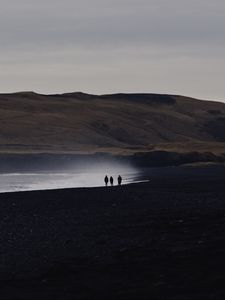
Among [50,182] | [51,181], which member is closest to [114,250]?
[50,182]

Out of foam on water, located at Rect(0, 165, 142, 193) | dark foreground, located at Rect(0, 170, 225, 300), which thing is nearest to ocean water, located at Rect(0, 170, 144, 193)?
foam on water, located at Rect(0, 165, 142, 193)

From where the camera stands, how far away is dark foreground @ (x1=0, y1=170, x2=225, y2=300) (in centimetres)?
2142

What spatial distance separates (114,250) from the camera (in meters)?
28.7

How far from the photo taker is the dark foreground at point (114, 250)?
21.4 meters

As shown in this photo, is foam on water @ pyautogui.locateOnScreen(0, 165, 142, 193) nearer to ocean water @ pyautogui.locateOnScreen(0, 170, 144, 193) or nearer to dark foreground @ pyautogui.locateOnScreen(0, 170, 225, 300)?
ocean water @ pyautogui.locateOnScreen(0, 170, 144, 193)

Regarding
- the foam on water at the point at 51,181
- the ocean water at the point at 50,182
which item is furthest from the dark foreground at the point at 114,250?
the foam on water at the point at 51,181

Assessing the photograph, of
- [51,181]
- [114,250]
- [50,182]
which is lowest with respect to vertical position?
[114,250]

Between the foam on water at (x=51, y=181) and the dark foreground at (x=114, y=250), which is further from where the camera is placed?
the foam on water at (x=51, y=181)

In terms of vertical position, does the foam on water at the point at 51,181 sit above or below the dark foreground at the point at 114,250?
above

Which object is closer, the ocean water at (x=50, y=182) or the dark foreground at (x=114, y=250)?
the dark foreground at (x=114, y=250)

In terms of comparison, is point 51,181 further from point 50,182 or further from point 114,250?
point 114,250

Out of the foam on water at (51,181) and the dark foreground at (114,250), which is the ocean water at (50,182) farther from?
the dark foreground at (114,250)

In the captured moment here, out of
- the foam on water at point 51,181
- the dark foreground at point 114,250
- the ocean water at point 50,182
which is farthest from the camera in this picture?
the foam on water at point 51,181

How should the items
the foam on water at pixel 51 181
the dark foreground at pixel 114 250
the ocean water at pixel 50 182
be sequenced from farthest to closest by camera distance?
1. the foam on water at pixel 51 181
2. the ocean water at pixel 50 182
3. the dark foreground at pixel 114 250
